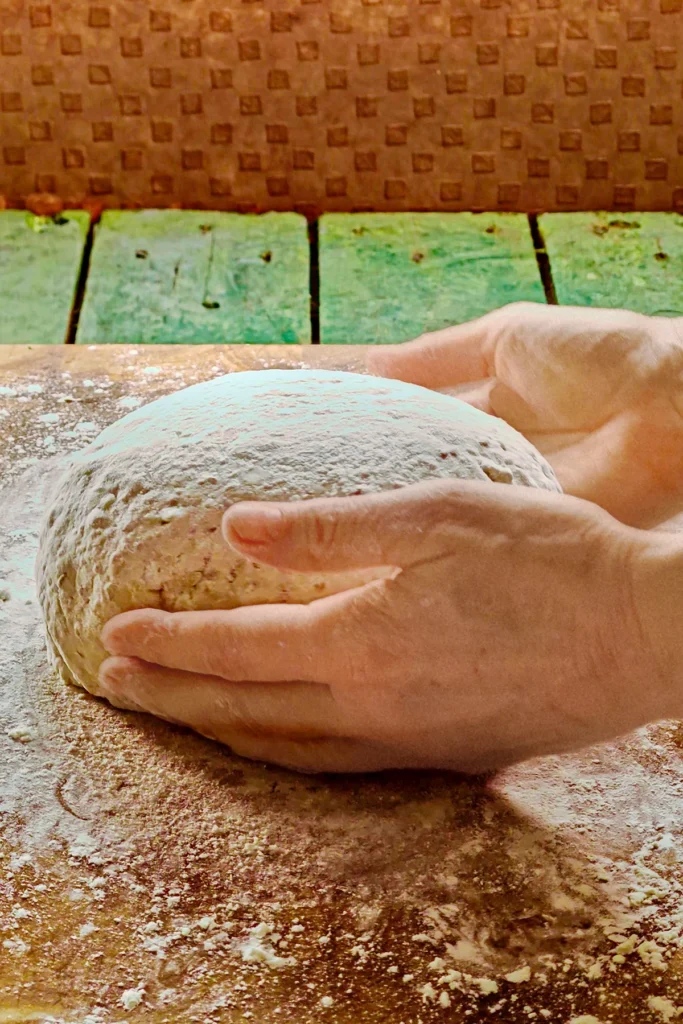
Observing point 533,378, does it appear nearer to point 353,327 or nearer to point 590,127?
point 353,327

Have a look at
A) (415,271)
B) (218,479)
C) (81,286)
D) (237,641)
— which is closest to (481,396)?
(218,479)

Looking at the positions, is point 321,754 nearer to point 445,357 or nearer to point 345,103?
point 445,357

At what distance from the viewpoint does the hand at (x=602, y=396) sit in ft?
4.41

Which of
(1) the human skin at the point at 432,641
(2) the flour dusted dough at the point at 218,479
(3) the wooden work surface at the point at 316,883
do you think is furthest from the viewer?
(2) the flour dusted dough at the point at 218,479

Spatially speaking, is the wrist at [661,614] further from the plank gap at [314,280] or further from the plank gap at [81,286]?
the plank gap at [81,286]

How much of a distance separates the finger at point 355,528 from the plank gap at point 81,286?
4.34ft

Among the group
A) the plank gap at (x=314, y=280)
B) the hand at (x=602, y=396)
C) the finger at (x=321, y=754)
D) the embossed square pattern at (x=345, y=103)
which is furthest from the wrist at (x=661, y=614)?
the embossed square pattern at (x=345, y=103)

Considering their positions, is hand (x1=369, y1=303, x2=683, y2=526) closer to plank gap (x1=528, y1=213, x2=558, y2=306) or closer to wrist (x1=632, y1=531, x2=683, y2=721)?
wrist (x1=632, y1=531, x2=683, y2=721)

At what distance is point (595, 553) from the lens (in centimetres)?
99

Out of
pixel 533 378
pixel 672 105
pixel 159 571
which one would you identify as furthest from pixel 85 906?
pixel 672 105

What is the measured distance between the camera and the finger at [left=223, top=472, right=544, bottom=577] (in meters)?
0.94

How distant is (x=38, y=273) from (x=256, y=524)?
1626mm

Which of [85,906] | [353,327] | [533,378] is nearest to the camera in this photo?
[85,906]

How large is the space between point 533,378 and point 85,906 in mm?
771
